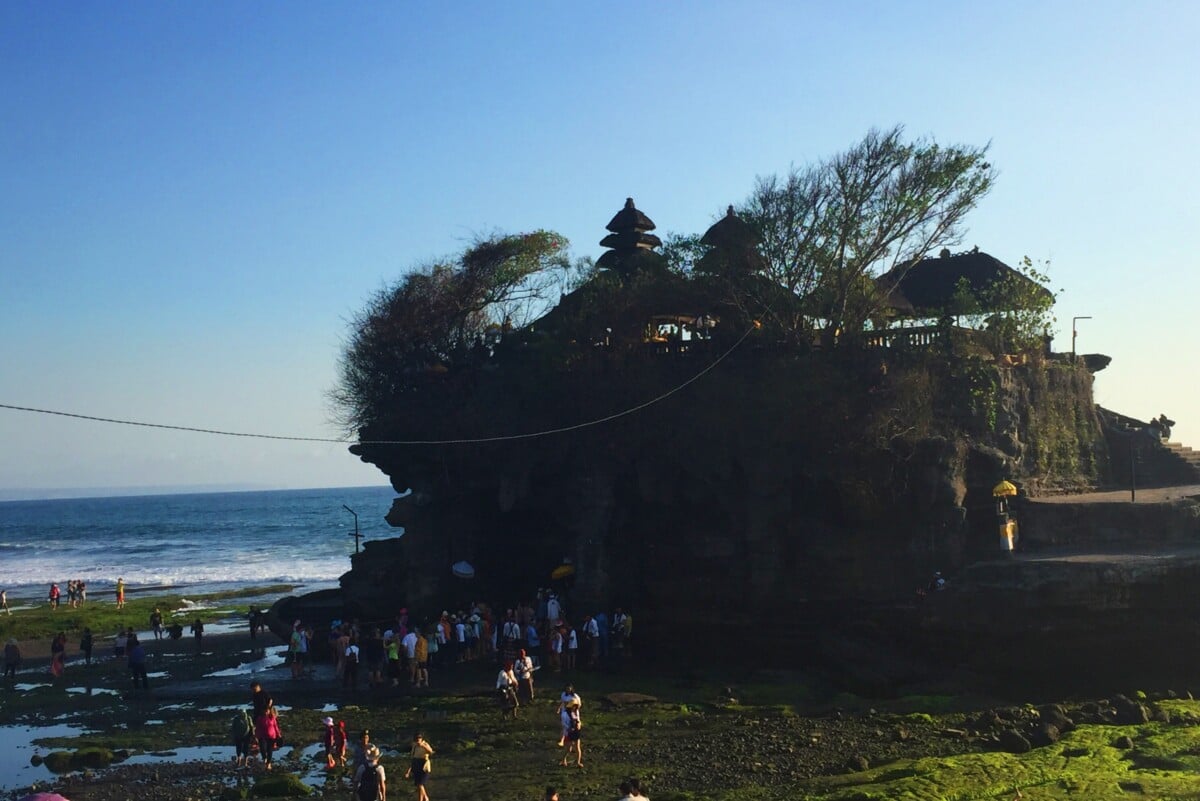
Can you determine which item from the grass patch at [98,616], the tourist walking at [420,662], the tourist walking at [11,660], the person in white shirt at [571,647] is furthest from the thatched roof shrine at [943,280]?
the grass patch at [98,616]

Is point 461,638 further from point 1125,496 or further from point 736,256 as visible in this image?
point 1125,496

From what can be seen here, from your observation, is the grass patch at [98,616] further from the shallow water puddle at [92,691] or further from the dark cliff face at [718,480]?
the dark cliff face at [718,480]

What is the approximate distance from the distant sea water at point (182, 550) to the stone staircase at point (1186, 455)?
45.6 meters

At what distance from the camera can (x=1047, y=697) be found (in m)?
24.2

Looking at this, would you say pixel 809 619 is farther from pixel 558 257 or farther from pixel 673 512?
pixel 558 257

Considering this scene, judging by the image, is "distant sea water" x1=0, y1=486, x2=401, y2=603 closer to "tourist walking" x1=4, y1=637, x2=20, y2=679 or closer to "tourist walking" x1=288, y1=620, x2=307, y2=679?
"tourist walking" x1=4, y1=637, x2=20, y2=679

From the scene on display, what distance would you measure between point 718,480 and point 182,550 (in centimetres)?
7654

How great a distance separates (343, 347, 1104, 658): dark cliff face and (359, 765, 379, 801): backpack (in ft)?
47.1

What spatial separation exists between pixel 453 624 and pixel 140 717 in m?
8.10

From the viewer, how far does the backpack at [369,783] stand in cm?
1667

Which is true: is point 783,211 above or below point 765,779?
above

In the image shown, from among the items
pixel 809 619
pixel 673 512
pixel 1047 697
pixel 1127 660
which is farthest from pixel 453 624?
pixel 1127 660

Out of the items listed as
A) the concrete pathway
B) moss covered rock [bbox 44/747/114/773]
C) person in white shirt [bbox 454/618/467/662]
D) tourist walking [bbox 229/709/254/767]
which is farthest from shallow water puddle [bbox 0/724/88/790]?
the concrete pathway

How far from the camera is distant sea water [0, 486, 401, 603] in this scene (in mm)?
70750
